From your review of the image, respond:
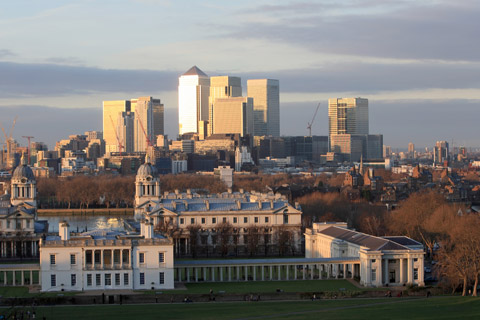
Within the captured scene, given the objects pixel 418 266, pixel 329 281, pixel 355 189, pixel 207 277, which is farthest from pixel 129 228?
pixel 355 189

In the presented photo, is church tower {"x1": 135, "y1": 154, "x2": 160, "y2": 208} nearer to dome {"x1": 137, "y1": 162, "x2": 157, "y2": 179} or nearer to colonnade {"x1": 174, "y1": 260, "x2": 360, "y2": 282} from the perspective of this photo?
dome {"x1": 137, "y1": 162, "x2": 157, "y2": 179}

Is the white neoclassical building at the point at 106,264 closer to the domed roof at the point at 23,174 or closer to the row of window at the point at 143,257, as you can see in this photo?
the row of window at the point at 143,257

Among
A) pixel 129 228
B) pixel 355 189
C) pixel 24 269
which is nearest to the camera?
pixel 24 269

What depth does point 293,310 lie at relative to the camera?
58125 millimetres

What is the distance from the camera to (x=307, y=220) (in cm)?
10681

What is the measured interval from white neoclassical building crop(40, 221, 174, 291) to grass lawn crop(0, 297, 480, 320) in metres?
7.60

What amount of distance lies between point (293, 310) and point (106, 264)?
15.3 m

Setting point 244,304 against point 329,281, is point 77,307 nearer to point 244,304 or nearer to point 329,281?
point 244,304

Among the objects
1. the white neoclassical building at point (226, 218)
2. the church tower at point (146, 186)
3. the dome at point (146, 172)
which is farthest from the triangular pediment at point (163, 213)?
the dome at point (146, 172)

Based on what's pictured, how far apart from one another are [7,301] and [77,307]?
14.1ft

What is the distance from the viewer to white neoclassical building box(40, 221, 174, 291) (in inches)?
2662

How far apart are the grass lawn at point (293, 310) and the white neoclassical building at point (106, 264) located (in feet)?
24.9

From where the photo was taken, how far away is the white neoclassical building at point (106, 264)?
67625mm

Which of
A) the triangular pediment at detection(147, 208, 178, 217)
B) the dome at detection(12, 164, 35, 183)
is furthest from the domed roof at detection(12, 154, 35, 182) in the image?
the triangular pediment at detection(147, 208, 178, 217)
